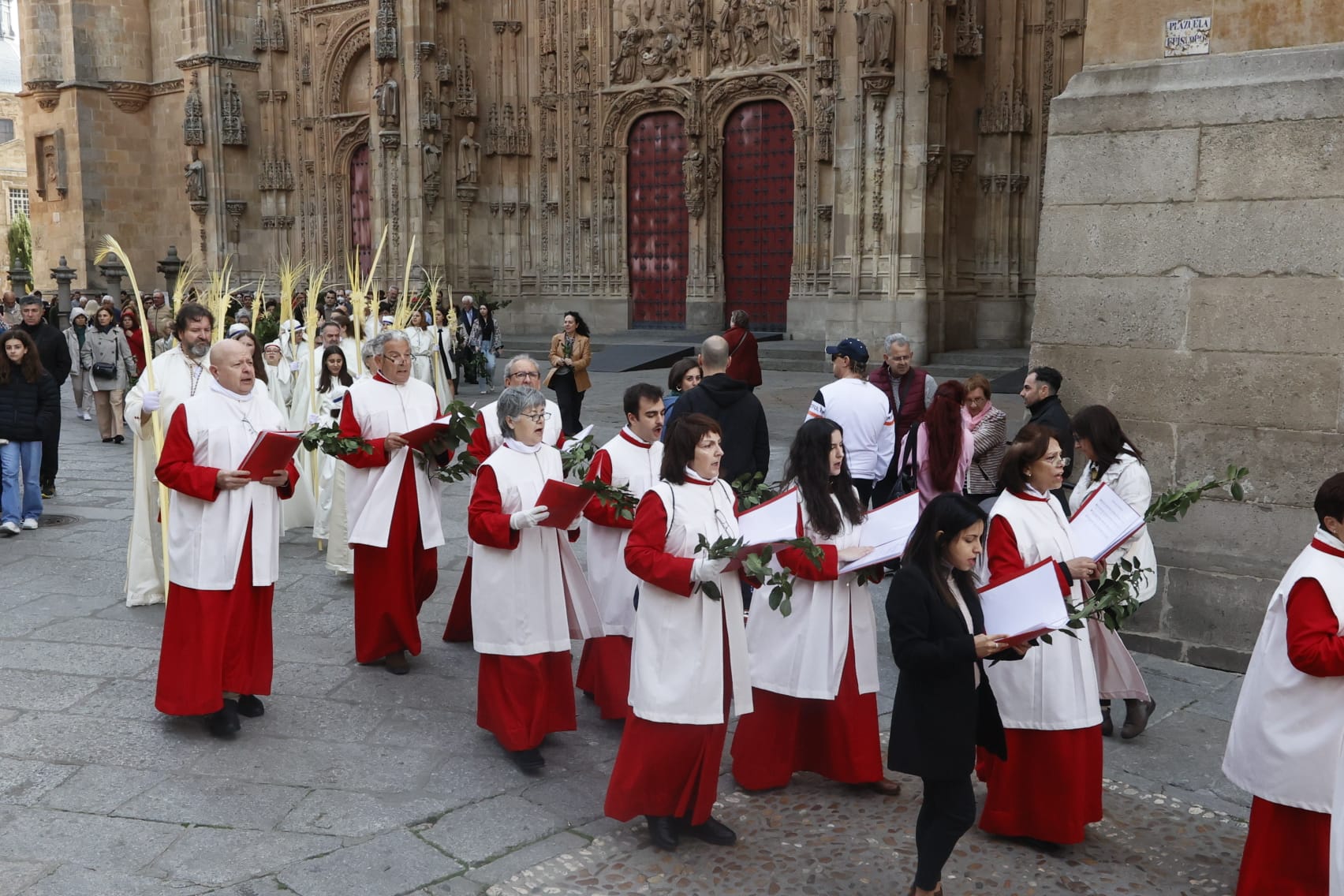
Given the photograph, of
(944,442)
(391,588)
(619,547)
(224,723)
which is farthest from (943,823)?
(944,442)

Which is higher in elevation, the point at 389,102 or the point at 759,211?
the point at 389,102

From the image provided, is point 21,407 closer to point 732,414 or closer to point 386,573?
point 386,573

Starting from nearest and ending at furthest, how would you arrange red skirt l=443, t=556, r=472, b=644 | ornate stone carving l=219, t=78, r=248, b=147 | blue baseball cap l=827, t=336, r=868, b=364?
1. red skirt l=443, t=556, r=472, b=644
2. blue baseball cap l=827, t=336, r=868, b=364
3. ornate stone carving l=219, t=78, r=248, b=147

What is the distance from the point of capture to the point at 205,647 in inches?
216

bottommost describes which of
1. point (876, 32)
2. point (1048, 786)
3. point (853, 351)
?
point (1048, 786)

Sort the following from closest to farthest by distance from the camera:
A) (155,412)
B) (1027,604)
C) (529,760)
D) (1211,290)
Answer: (1027,604)
(529,760)
(1211,290)
(155,412)

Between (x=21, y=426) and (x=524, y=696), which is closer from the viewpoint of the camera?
(x=524, y=696)

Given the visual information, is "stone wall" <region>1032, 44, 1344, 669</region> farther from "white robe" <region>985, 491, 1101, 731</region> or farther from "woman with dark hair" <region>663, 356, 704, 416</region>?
"white robe" <region>985, 491, 1101, 731</region>

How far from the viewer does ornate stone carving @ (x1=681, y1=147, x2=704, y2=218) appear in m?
21.9

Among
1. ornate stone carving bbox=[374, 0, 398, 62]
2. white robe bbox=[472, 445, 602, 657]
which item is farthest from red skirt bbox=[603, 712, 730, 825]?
ornate stone carving bbox=[374, 0, 398, 62]

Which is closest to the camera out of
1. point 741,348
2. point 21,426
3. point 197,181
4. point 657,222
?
point 21,426

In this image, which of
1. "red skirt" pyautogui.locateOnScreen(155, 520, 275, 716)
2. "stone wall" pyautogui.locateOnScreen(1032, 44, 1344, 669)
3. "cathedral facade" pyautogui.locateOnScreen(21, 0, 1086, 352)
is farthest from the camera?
"cathedral facade" pyautogui.locateOnScreen(21, 0, 1086, 352)

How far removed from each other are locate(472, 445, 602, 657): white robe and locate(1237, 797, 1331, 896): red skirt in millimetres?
2768

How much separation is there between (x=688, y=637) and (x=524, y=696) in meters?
1.17
